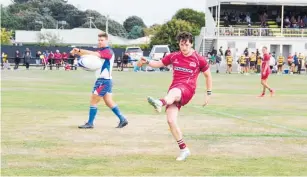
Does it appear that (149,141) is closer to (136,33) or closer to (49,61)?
(49,61)

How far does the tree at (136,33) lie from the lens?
167625 millimetres

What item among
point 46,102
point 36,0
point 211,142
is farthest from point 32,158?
point 36,0

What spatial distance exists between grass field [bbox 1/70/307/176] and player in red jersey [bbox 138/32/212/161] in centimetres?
49

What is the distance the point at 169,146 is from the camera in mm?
12070

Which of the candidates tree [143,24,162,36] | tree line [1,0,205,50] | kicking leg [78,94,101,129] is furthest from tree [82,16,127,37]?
kicking leg [78,94,101,129]

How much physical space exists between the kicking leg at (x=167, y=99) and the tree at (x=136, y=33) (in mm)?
156984

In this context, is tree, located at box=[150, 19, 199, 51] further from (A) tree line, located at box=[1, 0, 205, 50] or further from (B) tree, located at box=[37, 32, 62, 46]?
(A) tree line, located at box=[1, 0, 205, 50]

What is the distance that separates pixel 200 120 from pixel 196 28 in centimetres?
9500

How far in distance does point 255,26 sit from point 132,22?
109 m

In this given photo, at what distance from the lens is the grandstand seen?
223 feet

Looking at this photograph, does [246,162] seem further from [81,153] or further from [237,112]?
[237,112]

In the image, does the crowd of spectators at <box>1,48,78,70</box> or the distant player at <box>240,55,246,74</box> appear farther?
the crowd of spectators at <box>1,48,78,70</box>

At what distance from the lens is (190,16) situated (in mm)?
118000

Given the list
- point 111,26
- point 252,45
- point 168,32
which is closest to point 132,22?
point 111,26
